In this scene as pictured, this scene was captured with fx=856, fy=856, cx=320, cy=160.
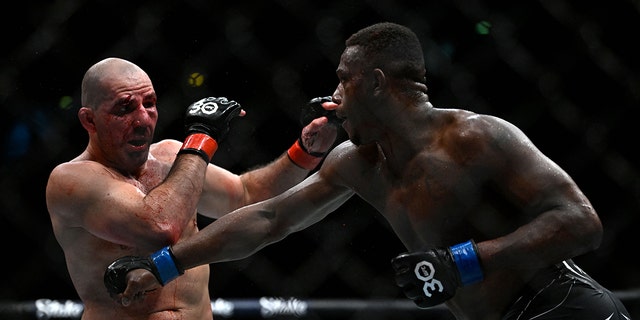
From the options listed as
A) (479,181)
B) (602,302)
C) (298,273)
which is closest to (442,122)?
(479,181)

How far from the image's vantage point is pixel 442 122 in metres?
2.00

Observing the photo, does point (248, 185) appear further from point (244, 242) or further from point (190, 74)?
point (190, 74)

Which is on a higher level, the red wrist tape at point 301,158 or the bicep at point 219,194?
the red wrist tape at point 301,158

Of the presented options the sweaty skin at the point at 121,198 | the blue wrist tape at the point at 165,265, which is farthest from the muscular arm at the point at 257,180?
the blue wrist tape at the point at 165,265

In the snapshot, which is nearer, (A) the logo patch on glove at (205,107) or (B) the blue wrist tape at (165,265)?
(B) the blue wrist tape at (165,265)

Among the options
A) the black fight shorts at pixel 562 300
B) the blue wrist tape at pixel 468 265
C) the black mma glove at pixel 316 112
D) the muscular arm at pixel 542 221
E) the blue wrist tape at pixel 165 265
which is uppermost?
the muscular arm at pixel 542 221

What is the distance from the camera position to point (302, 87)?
364 centimetres

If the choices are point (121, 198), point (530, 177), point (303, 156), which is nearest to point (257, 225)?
point (121, 198)

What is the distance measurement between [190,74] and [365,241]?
1.17 meters

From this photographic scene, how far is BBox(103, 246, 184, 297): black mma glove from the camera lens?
198 centimetres

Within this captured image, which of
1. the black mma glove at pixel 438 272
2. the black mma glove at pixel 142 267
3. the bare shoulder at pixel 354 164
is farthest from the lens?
the bare shoulder at pixel 354 164

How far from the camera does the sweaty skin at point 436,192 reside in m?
1.81

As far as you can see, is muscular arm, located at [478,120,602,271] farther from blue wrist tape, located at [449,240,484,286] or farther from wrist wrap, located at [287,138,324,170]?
wrist wrap, located at [287,138,324,170]

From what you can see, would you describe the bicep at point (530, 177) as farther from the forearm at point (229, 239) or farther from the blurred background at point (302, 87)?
the blurred background at point (302, 87)
